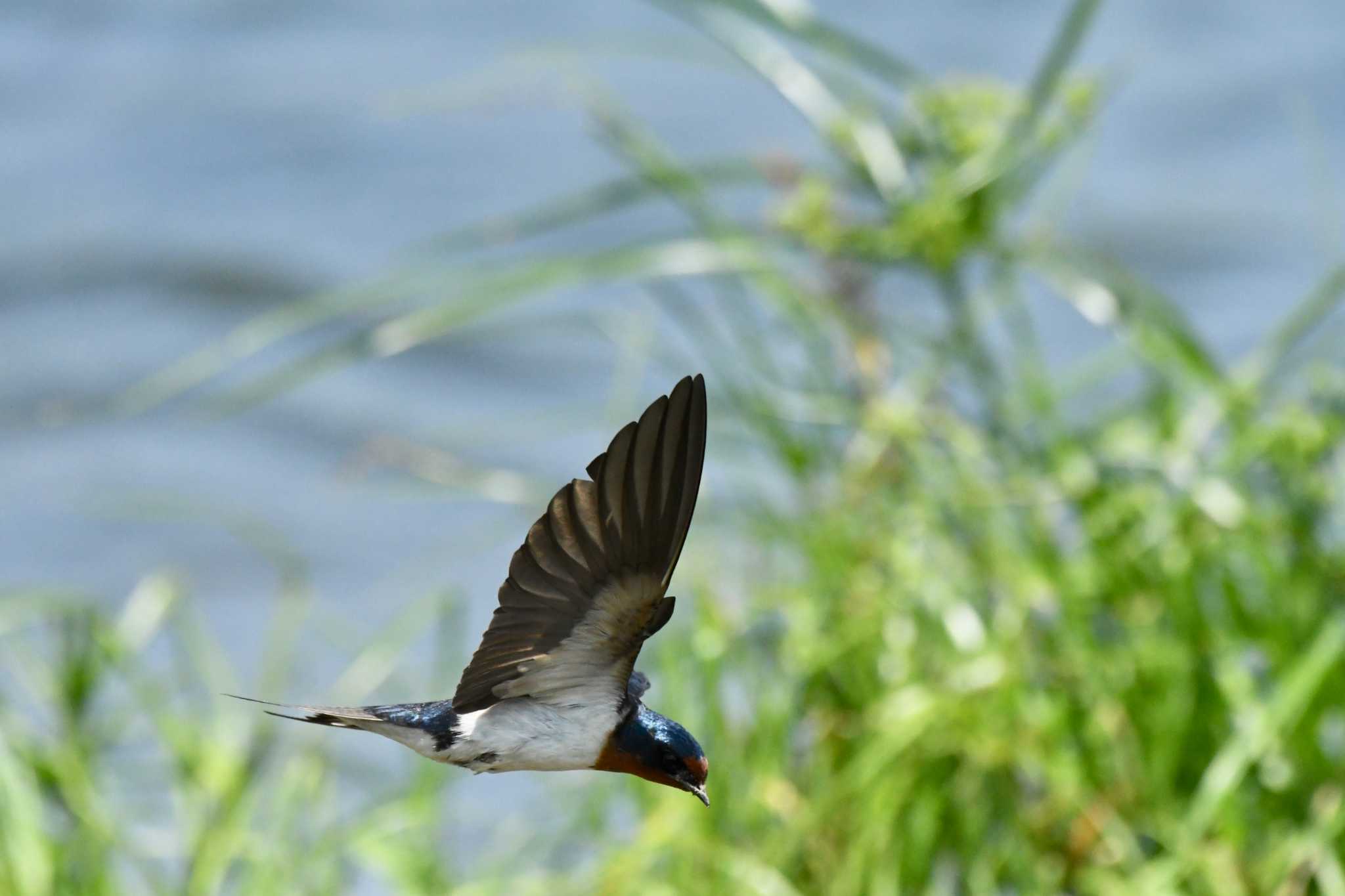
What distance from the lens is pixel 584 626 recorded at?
35 centimetres

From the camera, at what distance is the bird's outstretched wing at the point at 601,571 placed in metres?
0.32

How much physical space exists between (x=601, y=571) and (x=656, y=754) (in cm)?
6

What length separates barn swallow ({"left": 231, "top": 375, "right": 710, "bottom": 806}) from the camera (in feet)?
1.05

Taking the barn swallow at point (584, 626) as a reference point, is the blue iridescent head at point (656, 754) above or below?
below

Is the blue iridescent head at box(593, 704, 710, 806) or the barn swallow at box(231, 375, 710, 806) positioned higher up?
the barn swallow at box(231, 375, 710, 806)

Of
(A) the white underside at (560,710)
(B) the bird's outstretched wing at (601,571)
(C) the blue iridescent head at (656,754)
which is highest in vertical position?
Result: (B) the bird's outstretched wing at (601,571)

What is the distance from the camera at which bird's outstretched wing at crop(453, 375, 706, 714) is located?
1.05 feet

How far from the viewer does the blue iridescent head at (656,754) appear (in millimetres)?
359

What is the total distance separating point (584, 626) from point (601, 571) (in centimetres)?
2

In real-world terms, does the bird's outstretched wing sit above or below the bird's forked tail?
above

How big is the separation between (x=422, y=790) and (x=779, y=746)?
1.13ft

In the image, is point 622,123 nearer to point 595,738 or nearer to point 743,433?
point 743,433

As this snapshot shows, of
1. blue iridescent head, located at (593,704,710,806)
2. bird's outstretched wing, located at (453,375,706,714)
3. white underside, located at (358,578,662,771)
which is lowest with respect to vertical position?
blue iridescent head, located at (593,704,710,806)

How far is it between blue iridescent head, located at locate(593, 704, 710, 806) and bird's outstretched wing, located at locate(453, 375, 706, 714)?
1 cm
